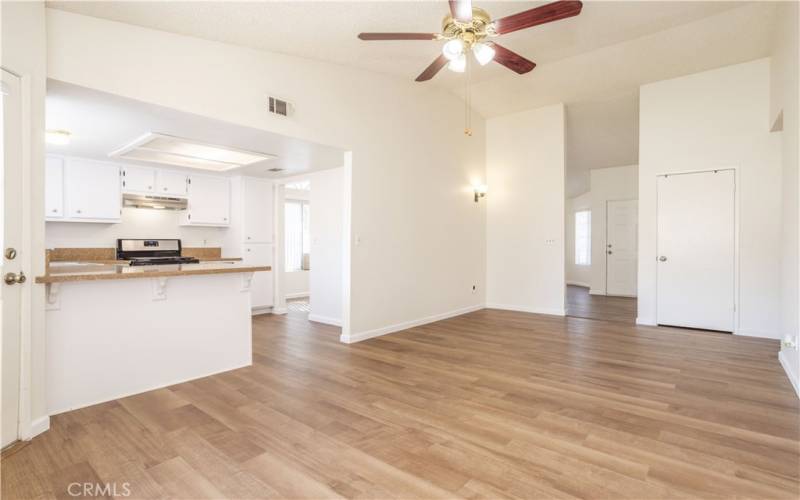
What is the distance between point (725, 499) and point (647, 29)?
A: 451cm

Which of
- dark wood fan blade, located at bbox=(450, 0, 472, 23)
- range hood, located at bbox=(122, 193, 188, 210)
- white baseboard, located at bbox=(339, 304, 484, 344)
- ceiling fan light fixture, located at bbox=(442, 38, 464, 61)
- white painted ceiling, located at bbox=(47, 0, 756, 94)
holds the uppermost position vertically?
white painted ceiling, located at bbox=(47, 0, 756, 94)

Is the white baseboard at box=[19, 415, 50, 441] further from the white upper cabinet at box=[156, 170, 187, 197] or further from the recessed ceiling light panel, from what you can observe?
the white upper cabinet at box=[156, 170, 187, 197]

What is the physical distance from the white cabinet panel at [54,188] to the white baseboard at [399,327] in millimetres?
3859

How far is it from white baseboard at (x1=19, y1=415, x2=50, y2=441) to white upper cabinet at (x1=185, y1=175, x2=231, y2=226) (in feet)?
13.1

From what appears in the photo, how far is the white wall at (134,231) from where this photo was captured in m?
5.03

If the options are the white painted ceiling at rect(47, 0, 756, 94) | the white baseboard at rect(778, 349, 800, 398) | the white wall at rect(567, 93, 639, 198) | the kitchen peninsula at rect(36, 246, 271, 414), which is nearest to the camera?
the kitchen peninsula at rect(36, 246, 271, 414)

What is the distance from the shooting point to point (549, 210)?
20.2ft

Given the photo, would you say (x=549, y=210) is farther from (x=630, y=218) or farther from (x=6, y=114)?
(x=6, y=114)

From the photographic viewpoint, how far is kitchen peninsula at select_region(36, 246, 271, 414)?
2.58 m

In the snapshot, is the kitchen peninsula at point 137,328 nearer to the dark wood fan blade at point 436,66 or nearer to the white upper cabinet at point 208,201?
the dark wood fan blade at point 436,66

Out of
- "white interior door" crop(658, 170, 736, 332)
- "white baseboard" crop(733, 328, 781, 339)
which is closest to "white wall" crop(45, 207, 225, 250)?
"white interior door" crop(658, 170, 736, 332)

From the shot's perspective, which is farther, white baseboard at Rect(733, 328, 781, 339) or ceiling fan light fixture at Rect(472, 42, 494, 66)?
white baseboard at Rect(733, 328, 781, 339)

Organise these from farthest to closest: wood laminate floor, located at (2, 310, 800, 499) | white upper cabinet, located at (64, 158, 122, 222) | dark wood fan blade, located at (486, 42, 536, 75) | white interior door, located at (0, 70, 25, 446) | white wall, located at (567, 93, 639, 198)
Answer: white wall, located at (567, 93, 639, 198), white upper cabinet, located at (64, 158, 122, 222), dark wood fan blade, located at (486, 42, 536, 75), white interior door, located at (0, 70, 25, 446), wood laminate floor, located at (2, 310, 800, 499)

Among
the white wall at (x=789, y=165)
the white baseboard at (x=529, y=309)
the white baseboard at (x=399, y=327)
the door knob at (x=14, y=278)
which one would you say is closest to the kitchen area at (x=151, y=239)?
the door knob at (x=14, y=278)
